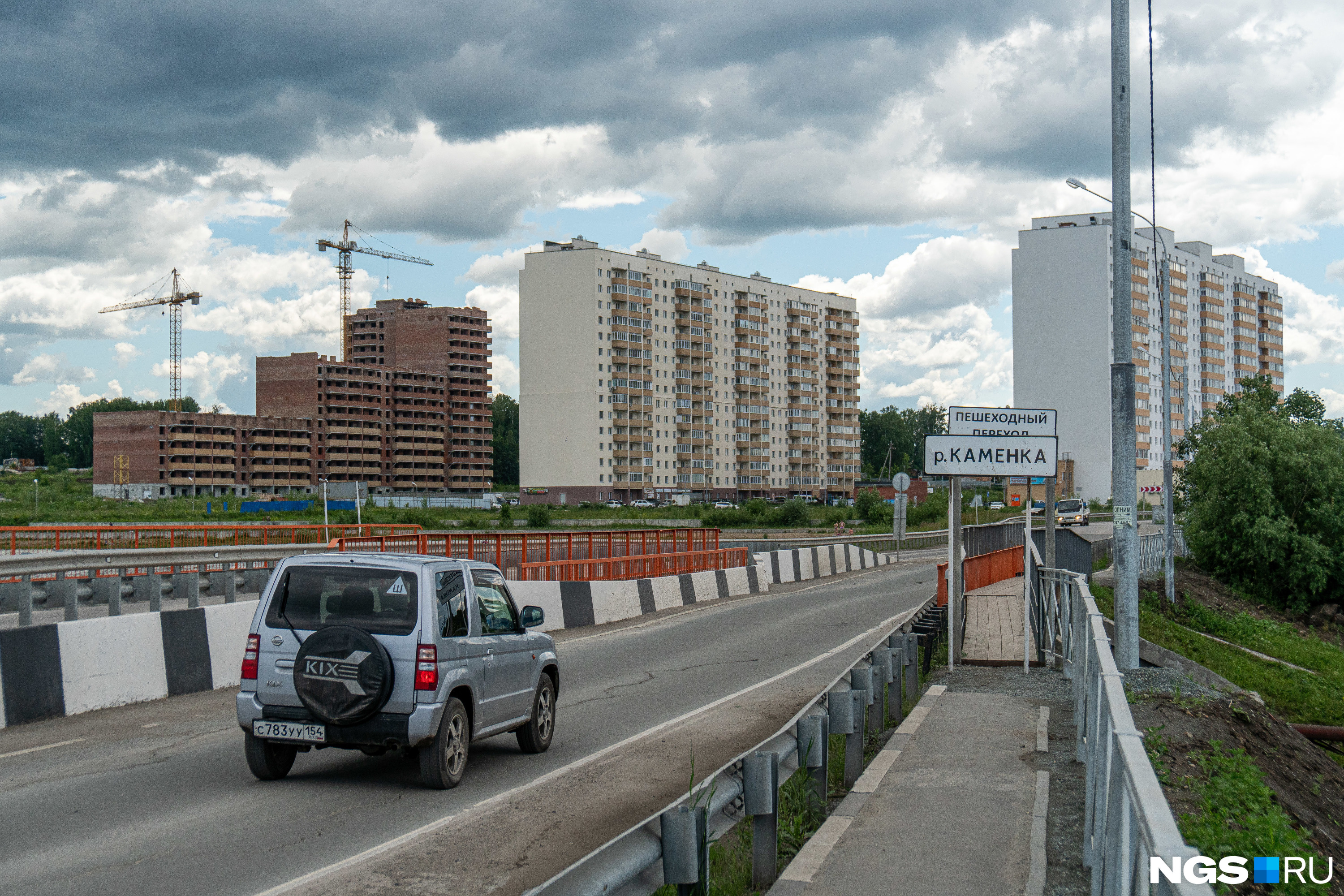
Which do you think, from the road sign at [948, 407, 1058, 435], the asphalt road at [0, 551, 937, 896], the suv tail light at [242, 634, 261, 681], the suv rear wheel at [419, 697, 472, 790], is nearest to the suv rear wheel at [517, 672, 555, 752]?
the asphalt road at [0, 551, 937, 896]

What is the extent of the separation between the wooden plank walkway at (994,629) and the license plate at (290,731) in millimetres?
9643

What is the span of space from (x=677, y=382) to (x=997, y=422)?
128748 mm

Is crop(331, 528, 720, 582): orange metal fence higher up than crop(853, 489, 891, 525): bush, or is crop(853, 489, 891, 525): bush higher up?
crop(331, 528, 720, 582): orange metal fence

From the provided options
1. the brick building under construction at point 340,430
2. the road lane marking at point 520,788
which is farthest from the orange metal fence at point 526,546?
the brick building under construction at point 340,430

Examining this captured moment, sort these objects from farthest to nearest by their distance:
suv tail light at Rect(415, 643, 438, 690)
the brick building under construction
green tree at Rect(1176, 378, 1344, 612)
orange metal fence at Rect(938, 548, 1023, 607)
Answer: the brick building under construction → green tree at Rect(1176, 378, 1344, 612) → orange metal fence at Rect(938, 548, 1023, 607) → suv tail light at Rect(415, 643, 438, 690)

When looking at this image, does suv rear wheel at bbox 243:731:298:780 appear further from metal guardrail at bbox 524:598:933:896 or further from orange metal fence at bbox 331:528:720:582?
orange metal fence at bbox 331:528:720:582

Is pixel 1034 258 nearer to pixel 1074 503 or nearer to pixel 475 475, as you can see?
pixel 1074 503

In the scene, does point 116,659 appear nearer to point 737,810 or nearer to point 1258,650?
point 737,810

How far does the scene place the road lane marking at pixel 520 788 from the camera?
246 inches

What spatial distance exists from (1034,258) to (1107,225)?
7.94 metres

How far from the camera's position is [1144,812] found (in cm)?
304

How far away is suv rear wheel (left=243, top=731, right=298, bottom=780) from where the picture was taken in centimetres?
857

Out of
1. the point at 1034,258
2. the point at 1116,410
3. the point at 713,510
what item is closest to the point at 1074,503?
the point at 713,510

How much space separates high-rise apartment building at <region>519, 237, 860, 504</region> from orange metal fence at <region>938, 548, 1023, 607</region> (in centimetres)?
9583
